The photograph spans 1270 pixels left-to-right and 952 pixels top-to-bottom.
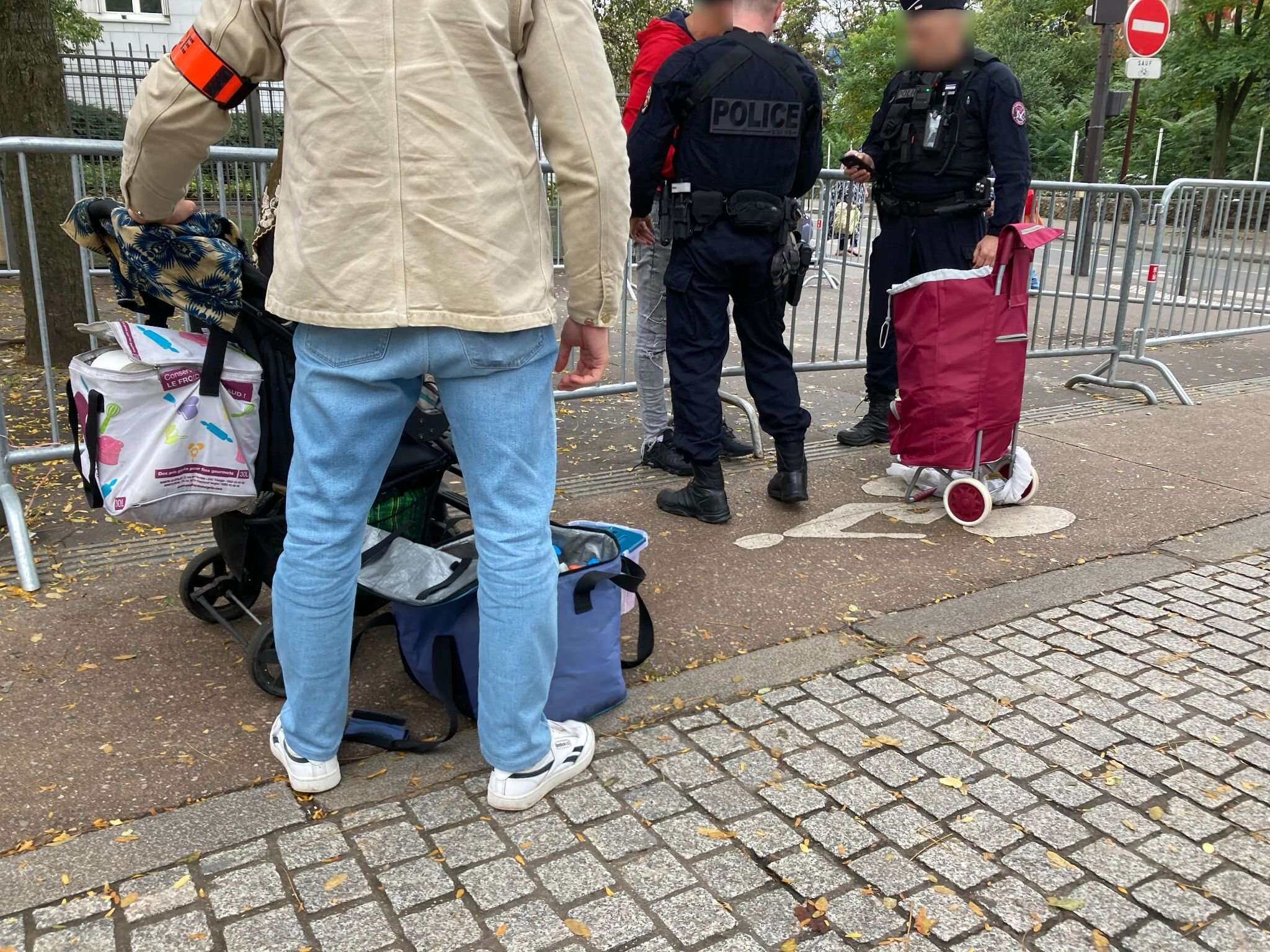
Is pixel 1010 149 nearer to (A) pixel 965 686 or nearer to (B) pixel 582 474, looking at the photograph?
(B) pixel 582 474

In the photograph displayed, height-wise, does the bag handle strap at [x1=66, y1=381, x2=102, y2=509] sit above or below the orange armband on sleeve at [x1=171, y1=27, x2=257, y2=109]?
below

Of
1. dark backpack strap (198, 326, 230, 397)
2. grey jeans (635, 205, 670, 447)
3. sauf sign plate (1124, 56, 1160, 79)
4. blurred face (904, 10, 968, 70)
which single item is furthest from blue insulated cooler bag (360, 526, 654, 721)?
sauf sign plate (1124, 56, 1160, 79)

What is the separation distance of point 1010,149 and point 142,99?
3.76 meters

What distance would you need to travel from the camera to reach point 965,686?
313 cm

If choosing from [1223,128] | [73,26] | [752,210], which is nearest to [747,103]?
[752,210]

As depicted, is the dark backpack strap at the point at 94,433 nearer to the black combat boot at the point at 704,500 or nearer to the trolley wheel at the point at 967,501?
the black combat boot at the point at 704,500

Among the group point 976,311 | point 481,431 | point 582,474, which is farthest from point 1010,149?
point 481,431

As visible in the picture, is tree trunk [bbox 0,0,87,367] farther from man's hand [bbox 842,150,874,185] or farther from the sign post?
the sign post

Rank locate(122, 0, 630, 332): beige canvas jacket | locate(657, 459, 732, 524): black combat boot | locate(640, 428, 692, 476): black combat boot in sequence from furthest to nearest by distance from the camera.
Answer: locate(640, 428, 692, 476): black combat boot → locate(657, 459, 732, 524): black combat boot → locate(122, 0, 630, 332): beige canvas jacket

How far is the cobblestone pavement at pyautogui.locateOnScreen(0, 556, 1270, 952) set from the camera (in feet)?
6.94

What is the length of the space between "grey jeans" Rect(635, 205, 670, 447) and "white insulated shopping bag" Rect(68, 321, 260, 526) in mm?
2514

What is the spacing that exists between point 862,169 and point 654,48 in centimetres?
121

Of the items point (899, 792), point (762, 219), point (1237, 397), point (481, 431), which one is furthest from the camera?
point (1237, 397)

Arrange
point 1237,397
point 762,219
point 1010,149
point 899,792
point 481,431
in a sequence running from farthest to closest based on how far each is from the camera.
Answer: point 1237,397, point 1010,149, point 762,219, point 899,792, point 481,431
